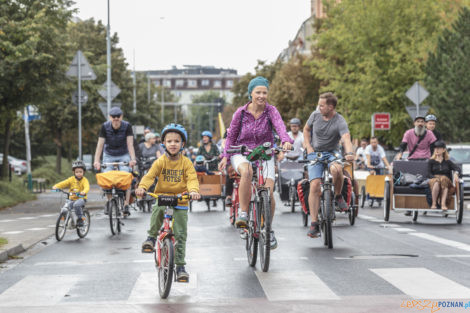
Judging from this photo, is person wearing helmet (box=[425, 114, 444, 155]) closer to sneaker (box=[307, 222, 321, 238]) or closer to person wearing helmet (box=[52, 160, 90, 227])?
sneaker (box=[307, 222, 321, 238])

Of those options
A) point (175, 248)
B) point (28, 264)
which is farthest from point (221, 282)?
point (28, 264)

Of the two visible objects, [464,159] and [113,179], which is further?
[464,159]

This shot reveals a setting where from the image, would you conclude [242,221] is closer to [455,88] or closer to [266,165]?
[266,165]

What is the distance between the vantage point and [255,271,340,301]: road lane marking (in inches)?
284

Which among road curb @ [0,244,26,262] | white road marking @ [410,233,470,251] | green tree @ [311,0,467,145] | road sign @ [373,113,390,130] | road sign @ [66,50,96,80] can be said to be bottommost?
road curb @ [0,244,26,262]

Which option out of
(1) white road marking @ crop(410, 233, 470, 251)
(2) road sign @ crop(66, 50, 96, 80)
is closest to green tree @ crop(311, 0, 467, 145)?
(2) road sign @ crop(66, 50, 96, 80)

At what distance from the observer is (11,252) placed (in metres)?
11.0

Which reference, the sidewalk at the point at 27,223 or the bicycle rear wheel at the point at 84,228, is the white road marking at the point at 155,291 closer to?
the sidewalk at the point at 27,223

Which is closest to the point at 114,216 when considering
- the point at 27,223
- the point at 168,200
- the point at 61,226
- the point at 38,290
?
the point at 61,226

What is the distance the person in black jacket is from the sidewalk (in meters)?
5.65

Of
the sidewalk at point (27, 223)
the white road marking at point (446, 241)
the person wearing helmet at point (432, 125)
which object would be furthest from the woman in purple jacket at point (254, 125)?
the person wearing helmet at point (432, 125)

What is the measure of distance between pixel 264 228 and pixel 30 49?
14.4 meters

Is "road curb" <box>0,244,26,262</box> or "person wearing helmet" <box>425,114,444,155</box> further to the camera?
"person wearing helmet" <box>425,114,444,155</box>

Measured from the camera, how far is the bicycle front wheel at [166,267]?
7197 millimetres
